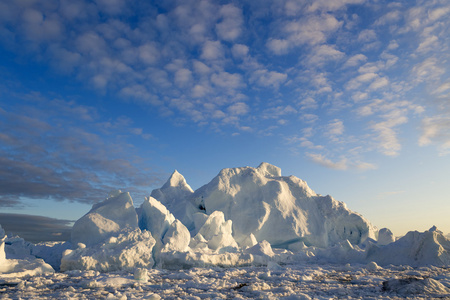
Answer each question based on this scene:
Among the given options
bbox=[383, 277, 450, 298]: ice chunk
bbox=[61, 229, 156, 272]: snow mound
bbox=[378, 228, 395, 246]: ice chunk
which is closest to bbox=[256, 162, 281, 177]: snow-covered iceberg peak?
bbox=[378, 228, 395, 246]: ice chunk

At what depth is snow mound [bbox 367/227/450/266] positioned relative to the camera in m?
12.3

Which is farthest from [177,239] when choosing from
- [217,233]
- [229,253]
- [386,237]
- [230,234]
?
[386,237]

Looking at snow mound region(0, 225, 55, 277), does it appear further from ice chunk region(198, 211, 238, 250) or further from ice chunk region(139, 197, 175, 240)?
ice chunk region(198, 211, 238, 250)

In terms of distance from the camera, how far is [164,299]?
18.9 ft

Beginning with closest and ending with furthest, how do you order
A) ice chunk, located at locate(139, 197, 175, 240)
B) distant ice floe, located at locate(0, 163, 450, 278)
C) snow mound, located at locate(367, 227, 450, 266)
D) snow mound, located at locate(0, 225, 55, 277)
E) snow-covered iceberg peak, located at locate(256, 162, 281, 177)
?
snow mound, located at locate(0, 225, 55, 277) < distant ice floe, located at locate(0, 163, 450, 278) < snow mound, located at locate(367, 227, 450, 266) < ice chunk, located at locate(139, 197, 175, 240) < snow-covered iceberg peak, located at locate(256, 162, 281, 177)

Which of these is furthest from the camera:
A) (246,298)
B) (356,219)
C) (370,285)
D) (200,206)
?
(200,206)

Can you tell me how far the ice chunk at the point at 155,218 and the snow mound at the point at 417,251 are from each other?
9895 millimetres

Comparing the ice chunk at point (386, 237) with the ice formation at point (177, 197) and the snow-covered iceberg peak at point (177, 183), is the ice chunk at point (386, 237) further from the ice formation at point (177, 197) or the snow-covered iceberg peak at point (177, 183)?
the snow-covered iceberg peak at point (177, 183)

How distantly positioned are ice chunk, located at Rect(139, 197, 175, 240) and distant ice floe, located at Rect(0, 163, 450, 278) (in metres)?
0.06

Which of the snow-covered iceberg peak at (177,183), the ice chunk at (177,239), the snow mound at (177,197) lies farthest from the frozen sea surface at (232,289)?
the snow-covered iceberg peak at (177,183)

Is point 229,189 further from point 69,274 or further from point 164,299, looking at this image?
point 164,299

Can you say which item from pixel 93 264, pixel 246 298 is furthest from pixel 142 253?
pixel 246 298

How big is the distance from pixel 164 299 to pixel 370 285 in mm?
4954

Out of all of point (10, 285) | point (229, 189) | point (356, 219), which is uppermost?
point (229, 189)
